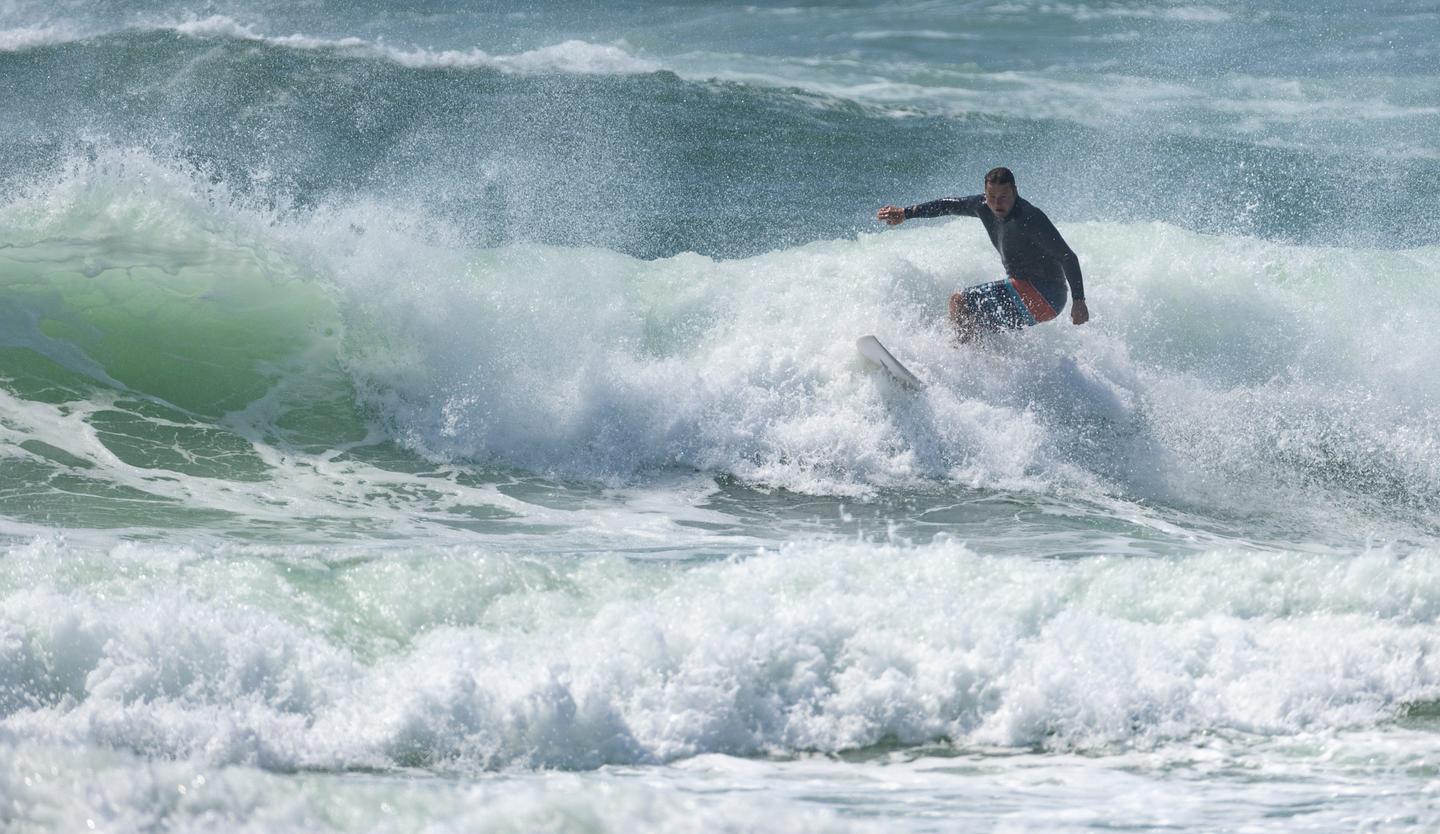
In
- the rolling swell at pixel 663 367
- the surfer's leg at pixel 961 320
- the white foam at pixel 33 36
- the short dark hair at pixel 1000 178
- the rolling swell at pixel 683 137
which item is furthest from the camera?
the white foam at pixel 33 36

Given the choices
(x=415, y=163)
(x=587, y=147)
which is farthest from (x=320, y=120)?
(x=587, y=147)

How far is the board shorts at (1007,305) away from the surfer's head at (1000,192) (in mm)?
480

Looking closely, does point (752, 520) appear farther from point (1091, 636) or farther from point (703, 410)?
point (1091, 636)

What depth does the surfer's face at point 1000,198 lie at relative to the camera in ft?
28.3

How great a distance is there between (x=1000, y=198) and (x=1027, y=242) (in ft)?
1.13

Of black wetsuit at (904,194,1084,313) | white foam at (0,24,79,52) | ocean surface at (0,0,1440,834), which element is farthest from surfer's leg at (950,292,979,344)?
white foam at (0,24,79,52)

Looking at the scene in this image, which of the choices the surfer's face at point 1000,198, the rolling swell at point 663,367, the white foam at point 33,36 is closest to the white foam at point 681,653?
the rolling swell at point 663,367

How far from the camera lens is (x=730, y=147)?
629 inches

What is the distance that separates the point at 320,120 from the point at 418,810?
12.9 m

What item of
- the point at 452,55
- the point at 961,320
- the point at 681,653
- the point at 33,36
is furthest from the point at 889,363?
the point at 33,36

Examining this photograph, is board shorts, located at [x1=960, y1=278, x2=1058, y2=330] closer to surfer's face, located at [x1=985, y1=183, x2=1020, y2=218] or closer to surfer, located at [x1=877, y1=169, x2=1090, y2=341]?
surfer, located at [x1=877, y1=169, x2=1090, y2=341]

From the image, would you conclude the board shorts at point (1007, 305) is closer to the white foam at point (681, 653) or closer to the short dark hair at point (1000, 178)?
the short dark hair at point (1000, 178)

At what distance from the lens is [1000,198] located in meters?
8.63

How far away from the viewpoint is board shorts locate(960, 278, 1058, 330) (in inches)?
352
